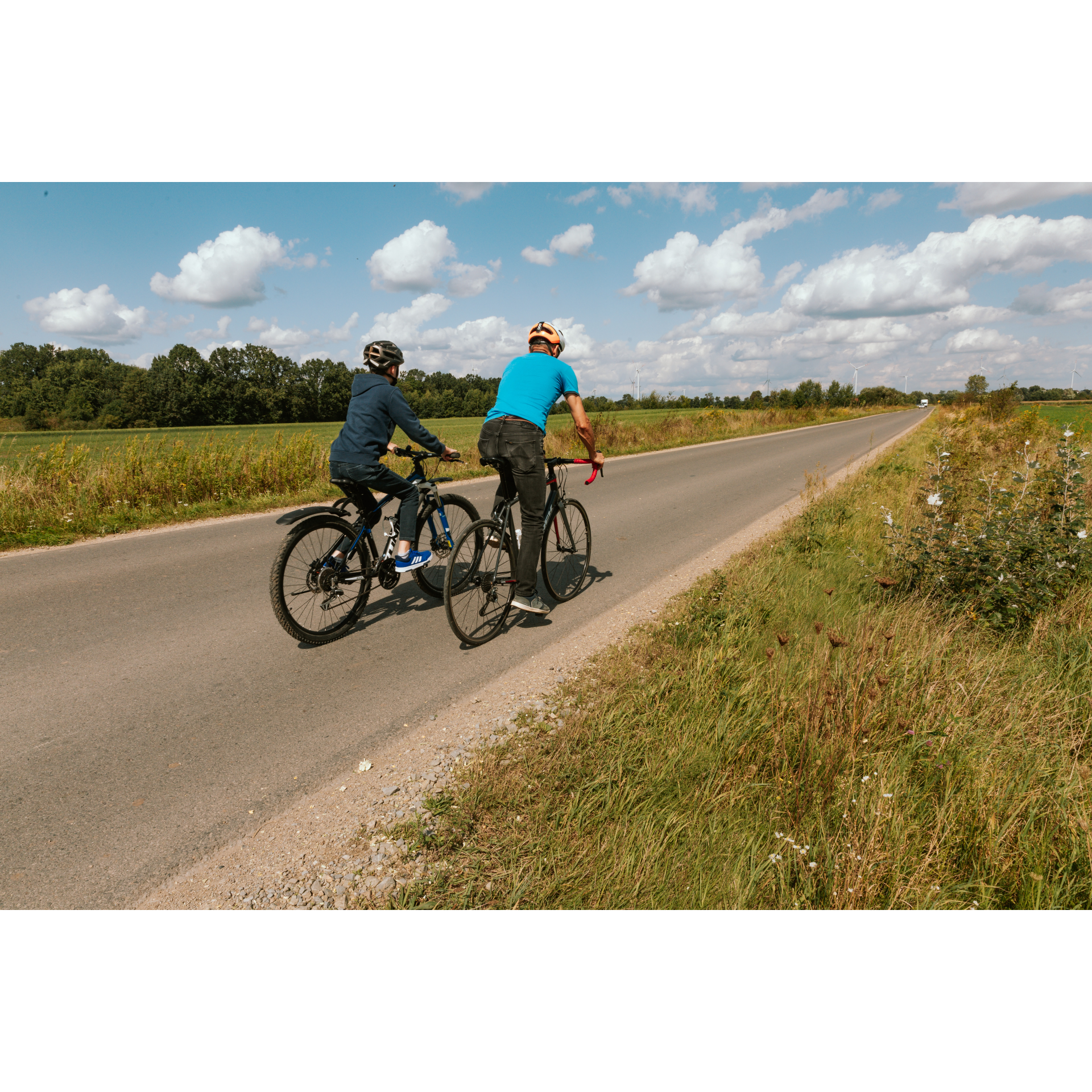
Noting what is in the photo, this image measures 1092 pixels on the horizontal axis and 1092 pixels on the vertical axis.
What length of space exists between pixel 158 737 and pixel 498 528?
2.56m

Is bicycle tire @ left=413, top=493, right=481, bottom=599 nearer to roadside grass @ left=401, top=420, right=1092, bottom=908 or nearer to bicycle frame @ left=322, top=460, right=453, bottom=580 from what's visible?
bicycle frame @ left=322, top=460, right=453, bottom=580

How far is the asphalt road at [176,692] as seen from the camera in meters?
2.44

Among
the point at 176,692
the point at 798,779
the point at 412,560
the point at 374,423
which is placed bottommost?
the point at 798,779

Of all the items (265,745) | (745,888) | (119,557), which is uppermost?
(119,557)

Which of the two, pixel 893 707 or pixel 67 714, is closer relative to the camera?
pixel 893 707

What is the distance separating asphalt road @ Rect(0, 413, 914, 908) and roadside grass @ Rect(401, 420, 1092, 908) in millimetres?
948

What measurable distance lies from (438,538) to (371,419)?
120 centimetres

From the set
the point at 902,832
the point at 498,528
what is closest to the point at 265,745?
the point at 498,528

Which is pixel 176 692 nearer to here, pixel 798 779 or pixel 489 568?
pixel 489 568

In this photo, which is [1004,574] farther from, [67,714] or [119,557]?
[119,557]

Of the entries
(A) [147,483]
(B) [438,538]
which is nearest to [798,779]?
(B) [438,538]

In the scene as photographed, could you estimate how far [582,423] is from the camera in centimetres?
457

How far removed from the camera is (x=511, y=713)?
343 centimetres

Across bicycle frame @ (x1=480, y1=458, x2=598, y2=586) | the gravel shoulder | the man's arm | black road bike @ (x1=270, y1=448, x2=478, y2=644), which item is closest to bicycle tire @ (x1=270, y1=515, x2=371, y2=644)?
black road bike @ (x1=270, y1=448, x2=478, y2=644)
